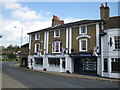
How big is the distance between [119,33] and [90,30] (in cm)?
477

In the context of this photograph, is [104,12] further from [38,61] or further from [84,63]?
[38,61]

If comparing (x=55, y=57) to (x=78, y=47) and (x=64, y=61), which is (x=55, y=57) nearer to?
(x=64, y=61)

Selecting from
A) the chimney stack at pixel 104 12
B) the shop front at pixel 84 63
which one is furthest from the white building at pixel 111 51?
the chimney stack at pixel 104 12

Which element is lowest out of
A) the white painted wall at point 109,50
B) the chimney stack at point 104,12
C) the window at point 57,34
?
the white painted wall at point 109,50

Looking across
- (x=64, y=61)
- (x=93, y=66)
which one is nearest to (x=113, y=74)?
(x=93, y=66)

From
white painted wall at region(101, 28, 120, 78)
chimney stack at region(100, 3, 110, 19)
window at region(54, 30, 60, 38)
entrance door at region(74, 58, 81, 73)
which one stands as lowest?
entrance door at region(74, 58, 81, 73)

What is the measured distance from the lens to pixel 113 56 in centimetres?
1991

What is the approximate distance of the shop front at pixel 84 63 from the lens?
22808mm

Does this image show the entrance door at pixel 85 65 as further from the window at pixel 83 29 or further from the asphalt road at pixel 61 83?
the asphalt road at pixel 61 83

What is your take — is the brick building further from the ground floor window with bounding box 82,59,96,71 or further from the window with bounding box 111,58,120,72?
the window with bounding box 111,58,120,72

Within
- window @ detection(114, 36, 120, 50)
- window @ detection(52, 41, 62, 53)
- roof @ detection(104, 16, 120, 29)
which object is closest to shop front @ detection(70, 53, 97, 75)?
window @ detection(52, 41, 62, 53)

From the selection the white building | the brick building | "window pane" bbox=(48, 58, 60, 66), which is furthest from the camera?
"window pane" bbox=(48, 58, 60, 66)

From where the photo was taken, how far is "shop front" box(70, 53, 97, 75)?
2281 cm

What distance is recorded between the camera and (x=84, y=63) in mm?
24094
